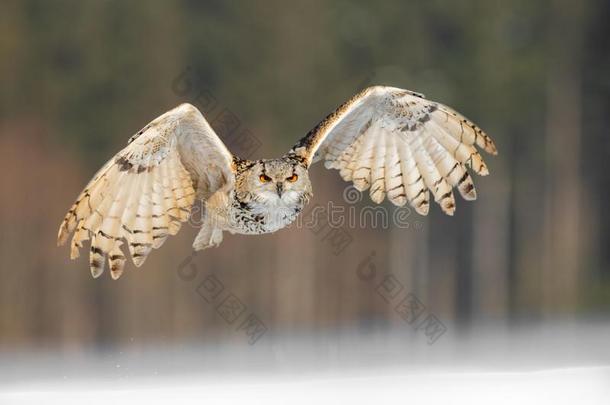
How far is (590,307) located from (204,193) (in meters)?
14.0

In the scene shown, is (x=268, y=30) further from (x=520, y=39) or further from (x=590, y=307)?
(x=590, y=307)

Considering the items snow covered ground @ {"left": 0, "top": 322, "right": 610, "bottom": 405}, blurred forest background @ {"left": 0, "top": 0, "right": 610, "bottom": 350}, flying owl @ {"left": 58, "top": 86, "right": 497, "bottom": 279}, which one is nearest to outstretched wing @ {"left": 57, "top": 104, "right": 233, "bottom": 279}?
flying owl @ {"left": 58, "top": 86, "right": 497, "bottom": 279}

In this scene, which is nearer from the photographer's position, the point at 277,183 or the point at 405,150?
the point at 277,183

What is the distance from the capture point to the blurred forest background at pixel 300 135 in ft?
49.6

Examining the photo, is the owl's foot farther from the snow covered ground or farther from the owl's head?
the snow covered ground

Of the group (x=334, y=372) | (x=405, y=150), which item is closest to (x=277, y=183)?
(x=405, y=150)

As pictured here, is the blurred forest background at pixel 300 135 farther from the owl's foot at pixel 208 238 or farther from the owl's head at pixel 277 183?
the owl's head at pixel 277 183

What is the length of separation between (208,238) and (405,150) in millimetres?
1433

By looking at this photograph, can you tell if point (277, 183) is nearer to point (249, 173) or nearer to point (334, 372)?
point (249, 173)

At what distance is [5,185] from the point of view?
15.2 meters

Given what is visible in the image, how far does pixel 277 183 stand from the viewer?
5.06m

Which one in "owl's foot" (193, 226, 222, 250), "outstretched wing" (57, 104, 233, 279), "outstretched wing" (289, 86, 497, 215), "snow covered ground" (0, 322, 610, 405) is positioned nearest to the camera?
"outstretched wing" (57, 104, 233, 279)

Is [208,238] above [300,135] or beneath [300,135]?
beneath

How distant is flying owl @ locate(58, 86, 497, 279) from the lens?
508cm
